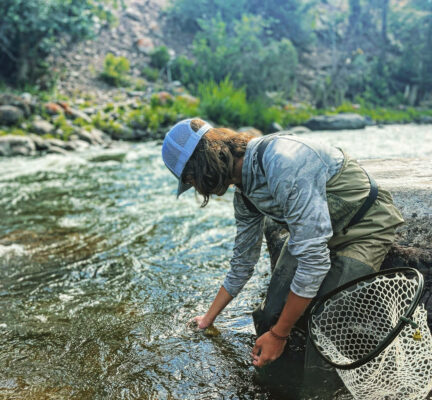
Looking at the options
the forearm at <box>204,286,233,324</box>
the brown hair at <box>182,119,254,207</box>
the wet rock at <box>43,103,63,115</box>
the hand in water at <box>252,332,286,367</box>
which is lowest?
the wet rock at <box>43,103,63,115</box>

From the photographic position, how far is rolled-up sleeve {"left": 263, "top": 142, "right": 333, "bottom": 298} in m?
1.64

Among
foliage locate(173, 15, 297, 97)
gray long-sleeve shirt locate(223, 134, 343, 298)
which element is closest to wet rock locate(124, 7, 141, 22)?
foliage locate(173, 15, 297, 97)

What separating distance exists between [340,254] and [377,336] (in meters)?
0.42

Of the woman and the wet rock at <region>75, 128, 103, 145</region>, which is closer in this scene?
the woman

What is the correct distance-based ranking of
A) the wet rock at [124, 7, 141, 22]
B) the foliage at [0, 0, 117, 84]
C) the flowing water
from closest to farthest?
the flowing water, the foliage at [0, 0, 117, 84], the wet rock at [124, 7, 141, 22]

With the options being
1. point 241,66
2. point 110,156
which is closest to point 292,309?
point 110,156

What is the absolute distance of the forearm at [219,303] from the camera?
91.7 inches

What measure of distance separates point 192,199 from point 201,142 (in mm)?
4520

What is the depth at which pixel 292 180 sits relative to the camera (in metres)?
1.65

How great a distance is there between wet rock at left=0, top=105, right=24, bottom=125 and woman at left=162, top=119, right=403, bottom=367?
38.1ft

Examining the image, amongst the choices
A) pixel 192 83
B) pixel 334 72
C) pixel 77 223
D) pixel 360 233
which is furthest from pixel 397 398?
pixel 334 72

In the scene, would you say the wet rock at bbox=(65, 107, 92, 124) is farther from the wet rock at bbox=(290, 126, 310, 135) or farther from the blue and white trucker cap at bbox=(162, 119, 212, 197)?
the blue and white trucker cap at bbox=(162, 119, 212, 197)

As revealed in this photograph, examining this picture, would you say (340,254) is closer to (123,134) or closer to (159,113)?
(123,134)

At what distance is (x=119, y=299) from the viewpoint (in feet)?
9.98
